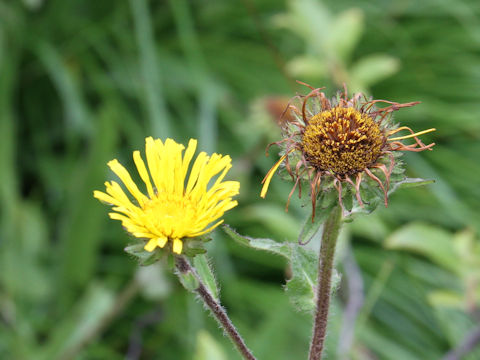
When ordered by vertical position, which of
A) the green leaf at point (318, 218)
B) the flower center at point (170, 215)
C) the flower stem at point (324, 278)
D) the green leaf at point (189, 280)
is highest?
the flower center at point (170, 215)

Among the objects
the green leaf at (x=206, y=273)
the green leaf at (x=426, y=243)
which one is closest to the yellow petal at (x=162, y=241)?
the green leaf at (x=206, y=273)

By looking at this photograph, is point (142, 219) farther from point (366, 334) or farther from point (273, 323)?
point (366, 334)

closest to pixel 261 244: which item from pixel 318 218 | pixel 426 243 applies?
pixel 318 218

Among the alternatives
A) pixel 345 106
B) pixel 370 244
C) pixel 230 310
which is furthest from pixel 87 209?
pixel 345 106

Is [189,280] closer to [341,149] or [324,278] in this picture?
[324,278]

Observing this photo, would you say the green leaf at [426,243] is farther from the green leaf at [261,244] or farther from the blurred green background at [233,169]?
the green leaf at [261,244]

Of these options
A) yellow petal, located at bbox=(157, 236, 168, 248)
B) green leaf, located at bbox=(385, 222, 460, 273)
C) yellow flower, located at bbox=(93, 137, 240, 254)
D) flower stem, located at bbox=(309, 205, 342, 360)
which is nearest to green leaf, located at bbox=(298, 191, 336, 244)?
flower stem, located at bbox=(309, 205, 342, 360)
